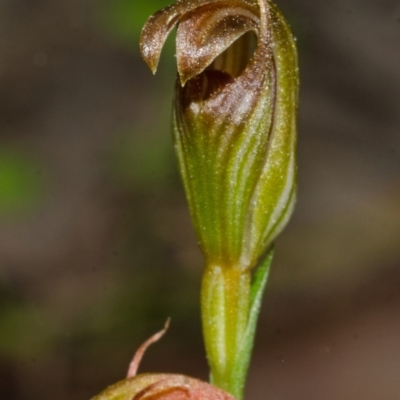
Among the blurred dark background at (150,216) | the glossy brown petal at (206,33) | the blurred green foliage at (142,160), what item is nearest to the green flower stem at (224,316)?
the glossy brown petal at (206,33)

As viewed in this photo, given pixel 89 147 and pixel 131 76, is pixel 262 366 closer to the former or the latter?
pixel 89 147

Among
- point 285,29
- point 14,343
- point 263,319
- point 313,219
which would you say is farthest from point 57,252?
point 285,29

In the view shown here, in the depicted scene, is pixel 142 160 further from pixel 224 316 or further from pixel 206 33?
pixel 206 33

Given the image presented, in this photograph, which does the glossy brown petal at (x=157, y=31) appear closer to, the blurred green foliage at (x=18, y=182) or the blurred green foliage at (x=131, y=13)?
the blurred green foliage at (x=131, y=13)

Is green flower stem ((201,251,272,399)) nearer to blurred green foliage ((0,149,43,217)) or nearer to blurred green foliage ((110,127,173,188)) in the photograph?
blurred green foliage ((0,149,43,217))

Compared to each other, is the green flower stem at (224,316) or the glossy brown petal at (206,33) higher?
the glossy brown petal at (206,33)

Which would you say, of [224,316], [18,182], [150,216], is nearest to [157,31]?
[224,316]
